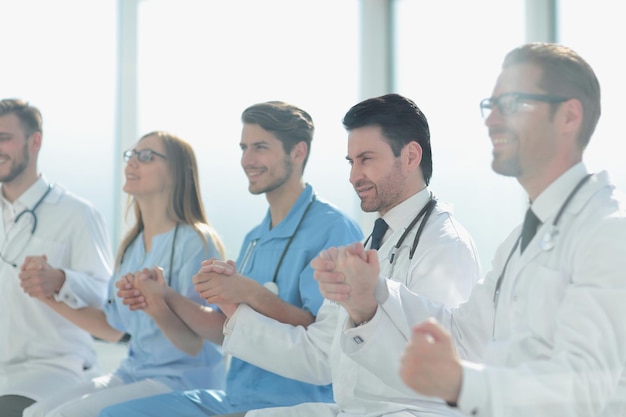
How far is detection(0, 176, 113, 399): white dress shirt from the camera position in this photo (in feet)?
11.5

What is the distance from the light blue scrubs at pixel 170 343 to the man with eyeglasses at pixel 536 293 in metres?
1.39

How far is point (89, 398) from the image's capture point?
3148 millimetres

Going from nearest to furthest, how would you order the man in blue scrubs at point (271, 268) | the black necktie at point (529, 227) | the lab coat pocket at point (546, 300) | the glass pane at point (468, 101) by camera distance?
1. the lab coat pocket at point (546, 300)
2. the black necktie at point (529, 227)
3. the man in blue scrubs at point (271, 268)
4. the glass pane at point (468, 101)

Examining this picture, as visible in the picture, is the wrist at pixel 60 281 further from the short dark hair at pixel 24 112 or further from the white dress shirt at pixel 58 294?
the short dark hair at pixel 24 112

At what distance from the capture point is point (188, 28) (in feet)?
15.8

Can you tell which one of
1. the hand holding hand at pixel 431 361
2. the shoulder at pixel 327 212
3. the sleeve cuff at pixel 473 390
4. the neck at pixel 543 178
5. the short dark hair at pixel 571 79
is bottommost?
the sleeve cuff at pixel 473 390

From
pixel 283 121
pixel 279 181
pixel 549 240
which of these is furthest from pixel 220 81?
pixel 549 240

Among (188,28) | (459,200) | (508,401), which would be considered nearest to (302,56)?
(188,28)

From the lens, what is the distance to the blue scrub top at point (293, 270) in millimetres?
2865

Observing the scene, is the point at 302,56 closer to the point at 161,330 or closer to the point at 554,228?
the point at 161,330

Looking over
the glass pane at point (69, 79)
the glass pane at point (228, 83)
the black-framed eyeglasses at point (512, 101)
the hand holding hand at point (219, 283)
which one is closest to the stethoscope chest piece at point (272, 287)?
the hand holding hand at point (219, 283)

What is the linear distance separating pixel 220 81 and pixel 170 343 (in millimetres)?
1937

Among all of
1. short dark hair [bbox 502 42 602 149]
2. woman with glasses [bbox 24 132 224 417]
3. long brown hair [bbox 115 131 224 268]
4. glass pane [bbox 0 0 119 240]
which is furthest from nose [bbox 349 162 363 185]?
glass pane [bbox 0 0 119 240]

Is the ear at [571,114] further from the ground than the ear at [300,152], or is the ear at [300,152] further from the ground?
the ear at [571,114]
